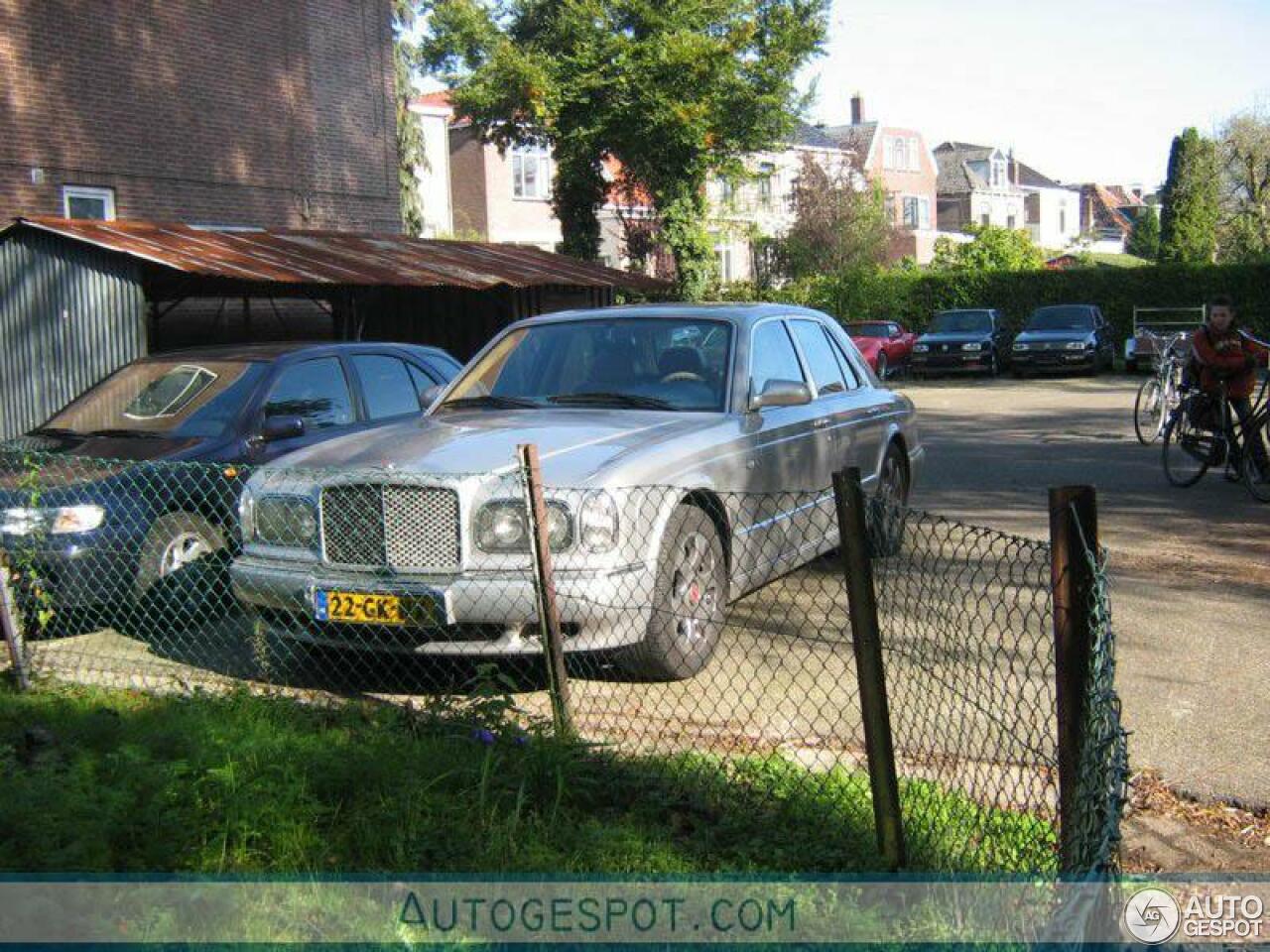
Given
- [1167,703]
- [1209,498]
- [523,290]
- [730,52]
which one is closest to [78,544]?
[1167,703]

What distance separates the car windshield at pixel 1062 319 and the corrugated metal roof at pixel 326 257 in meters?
12.7

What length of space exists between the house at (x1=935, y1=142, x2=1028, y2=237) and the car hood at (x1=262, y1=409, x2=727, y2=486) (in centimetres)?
7487

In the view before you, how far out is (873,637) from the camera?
3.85 metres

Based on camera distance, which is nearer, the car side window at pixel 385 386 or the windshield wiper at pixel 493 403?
the windshield wiper at pixel 493 403

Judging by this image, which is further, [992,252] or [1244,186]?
[1244,186]

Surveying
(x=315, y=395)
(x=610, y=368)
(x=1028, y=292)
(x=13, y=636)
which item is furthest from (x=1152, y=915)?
(x=1028, y=292)

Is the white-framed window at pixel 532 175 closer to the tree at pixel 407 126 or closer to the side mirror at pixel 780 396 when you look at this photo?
the tree at pixel 407 126

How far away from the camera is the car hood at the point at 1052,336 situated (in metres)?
30.7

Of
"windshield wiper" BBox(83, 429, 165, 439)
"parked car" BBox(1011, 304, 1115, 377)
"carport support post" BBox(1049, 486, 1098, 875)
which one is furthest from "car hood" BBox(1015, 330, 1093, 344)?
"carport support post" BBox(1049, 486, 1098, 875)

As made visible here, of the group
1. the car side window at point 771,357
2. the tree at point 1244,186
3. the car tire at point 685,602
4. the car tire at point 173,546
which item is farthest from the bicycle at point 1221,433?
the tree at point 1244,186

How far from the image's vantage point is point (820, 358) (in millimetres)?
8531

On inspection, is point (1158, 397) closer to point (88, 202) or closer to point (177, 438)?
point (177, 438)

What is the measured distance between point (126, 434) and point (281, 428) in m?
1.00

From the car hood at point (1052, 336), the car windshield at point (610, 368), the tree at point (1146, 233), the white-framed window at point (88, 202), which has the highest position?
the tree at point (1146, 233)
